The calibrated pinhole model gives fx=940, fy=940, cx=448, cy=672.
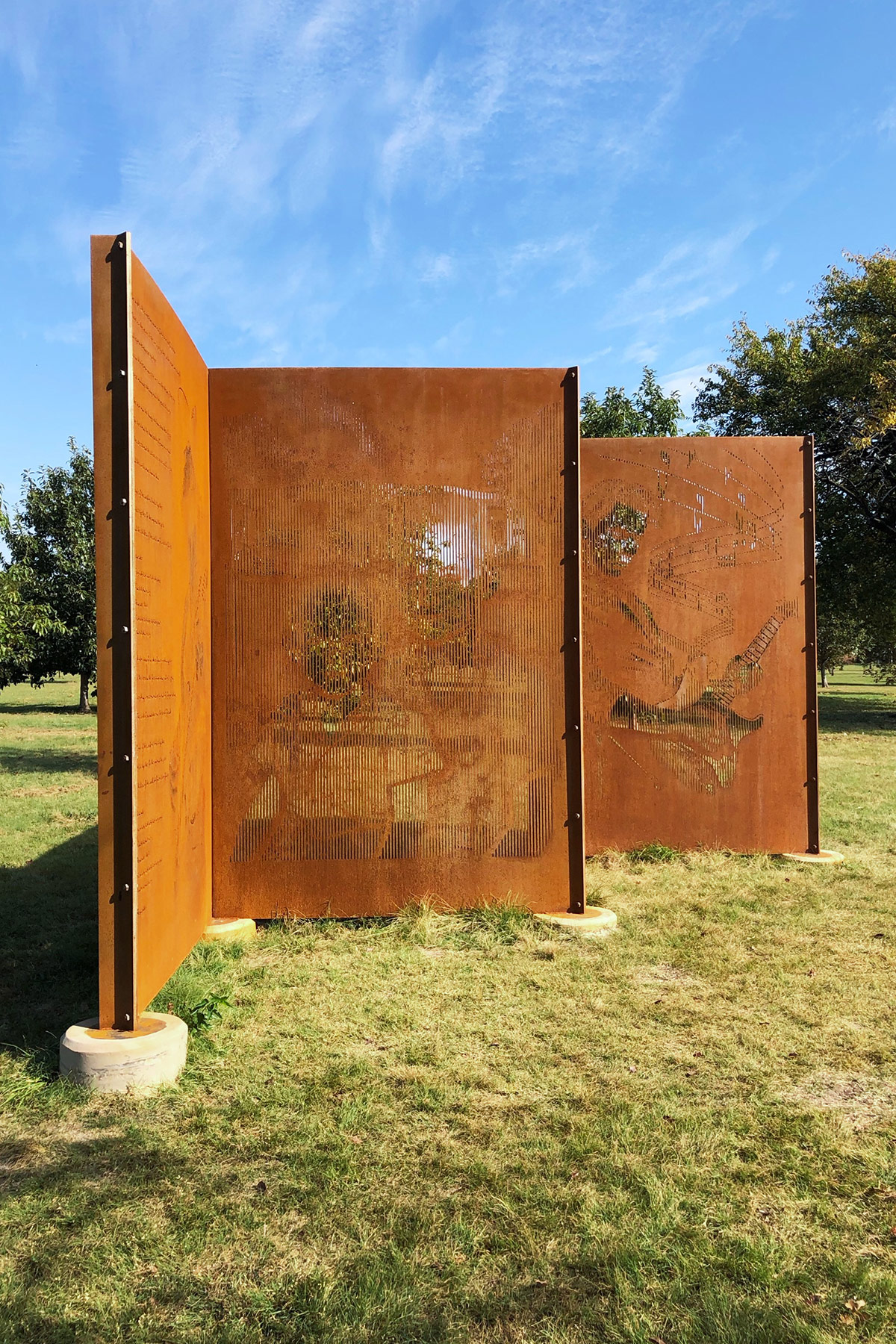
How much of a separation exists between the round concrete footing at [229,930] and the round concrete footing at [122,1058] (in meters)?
1.52

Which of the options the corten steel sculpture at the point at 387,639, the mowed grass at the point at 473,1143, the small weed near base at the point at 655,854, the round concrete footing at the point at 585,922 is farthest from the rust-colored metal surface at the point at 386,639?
the small weed near base at the point at 655,854

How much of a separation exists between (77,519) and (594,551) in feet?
62.0

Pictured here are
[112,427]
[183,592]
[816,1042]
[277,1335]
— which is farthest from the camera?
[183,592]

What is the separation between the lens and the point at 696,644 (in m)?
7.18

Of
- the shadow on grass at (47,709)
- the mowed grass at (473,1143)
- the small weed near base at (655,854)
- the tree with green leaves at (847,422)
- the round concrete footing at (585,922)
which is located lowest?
the mowed grass at (473,1143)

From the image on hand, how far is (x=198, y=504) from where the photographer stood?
195 inches

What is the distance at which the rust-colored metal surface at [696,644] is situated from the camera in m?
7.07

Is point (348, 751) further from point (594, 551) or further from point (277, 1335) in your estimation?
point (277, 1335)

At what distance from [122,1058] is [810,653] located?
576 cm

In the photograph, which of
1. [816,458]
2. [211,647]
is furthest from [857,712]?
[211,647]

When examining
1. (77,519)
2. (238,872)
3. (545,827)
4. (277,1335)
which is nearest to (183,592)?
(238,872)

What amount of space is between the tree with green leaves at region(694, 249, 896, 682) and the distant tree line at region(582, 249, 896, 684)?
2 centimetres

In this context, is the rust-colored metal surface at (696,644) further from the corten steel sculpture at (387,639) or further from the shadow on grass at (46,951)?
the shadow on grass at (46,951)

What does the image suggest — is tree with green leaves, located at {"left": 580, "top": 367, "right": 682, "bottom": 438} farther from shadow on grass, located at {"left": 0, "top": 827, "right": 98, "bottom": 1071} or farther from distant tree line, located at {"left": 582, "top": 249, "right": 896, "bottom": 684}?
shadow on grass, located at {"left": 0, "top": 827, "right": 98, "bottom": 1071}
